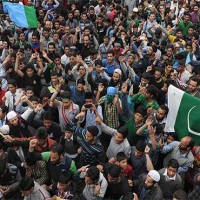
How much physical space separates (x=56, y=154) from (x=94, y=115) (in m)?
1.21

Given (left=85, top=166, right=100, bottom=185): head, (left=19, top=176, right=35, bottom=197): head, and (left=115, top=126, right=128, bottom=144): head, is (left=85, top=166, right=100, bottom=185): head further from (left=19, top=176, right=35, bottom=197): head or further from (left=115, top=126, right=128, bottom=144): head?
(left=115, top=126, right=128, bottom=144): head

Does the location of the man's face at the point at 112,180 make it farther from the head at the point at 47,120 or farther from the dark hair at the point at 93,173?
the head at the point at 47,120

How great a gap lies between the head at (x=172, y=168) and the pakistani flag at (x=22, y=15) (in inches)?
240

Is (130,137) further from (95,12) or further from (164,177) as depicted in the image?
(95,12)

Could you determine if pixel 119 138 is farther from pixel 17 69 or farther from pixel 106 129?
pixel 17 69

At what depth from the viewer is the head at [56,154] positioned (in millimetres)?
4562

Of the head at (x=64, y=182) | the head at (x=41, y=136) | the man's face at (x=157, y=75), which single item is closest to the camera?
the head at (x=64, y=182)

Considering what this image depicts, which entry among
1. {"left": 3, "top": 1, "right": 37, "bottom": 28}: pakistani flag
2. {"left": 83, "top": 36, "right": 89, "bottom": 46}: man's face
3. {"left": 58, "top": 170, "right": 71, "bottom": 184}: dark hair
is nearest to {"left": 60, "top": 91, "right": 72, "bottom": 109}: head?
{"left": 58, "top": 170, "right": 71, "bottom": 184}: dark hair

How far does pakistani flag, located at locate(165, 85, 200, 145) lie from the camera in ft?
17.9

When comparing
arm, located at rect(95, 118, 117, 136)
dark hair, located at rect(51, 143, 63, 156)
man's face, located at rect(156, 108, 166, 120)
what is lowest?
arm, located at rect(95, 118, 117, 136)

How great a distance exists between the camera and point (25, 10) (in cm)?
963

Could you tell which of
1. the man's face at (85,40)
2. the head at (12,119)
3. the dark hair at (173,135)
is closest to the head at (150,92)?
the dark hair at (173,135)

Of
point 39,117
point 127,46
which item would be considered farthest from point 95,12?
point 39,117

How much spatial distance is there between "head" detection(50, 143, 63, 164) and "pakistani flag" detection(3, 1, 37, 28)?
5577 mm
